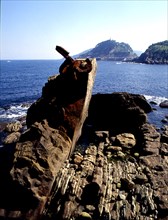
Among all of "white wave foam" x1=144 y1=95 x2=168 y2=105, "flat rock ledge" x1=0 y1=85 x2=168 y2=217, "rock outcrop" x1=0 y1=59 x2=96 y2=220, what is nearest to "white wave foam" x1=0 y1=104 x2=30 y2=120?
"flat rock ledge" x1=0 y1=85 x2=168 y2=217

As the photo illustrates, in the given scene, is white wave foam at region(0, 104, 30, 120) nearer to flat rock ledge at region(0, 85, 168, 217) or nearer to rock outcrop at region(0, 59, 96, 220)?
flat rock ledge at region(0, 85, 168, 217)

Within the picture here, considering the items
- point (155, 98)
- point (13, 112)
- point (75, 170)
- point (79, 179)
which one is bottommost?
point (79, 179)

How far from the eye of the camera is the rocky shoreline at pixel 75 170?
19328 millimetres

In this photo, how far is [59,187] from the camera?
21.7m

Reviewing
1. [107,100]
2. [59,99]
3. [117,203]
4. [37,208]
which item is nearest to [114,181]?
[117,203]

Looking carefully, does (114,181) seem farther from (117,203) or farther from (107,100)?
(107,100)

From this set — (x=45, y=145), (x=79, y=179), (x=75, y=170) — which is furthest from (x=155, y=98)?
(x=45, y=145)

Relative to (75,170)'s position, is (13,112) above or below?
above

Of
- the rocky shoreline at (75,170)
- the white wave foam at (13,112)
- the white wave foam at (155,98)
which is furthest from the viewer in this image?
the white wave foam at (155,98)

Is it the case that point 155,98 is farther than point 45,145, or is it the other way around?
point 155,98

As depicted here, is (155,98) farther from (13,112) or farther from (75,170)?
(75,170)

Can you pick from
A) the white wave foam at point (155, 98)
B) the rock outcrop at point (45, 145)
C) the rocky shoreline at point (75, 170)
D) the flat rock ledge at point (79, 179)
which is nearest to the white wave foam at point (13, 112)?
the rocky shoreline at point (75, 170)

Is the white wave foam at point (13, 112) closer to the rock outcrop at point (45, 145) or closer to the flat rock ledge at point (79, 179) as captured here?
the flat rock ledge at point (79, 179)

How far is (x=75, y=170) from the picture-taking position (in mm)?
24000
